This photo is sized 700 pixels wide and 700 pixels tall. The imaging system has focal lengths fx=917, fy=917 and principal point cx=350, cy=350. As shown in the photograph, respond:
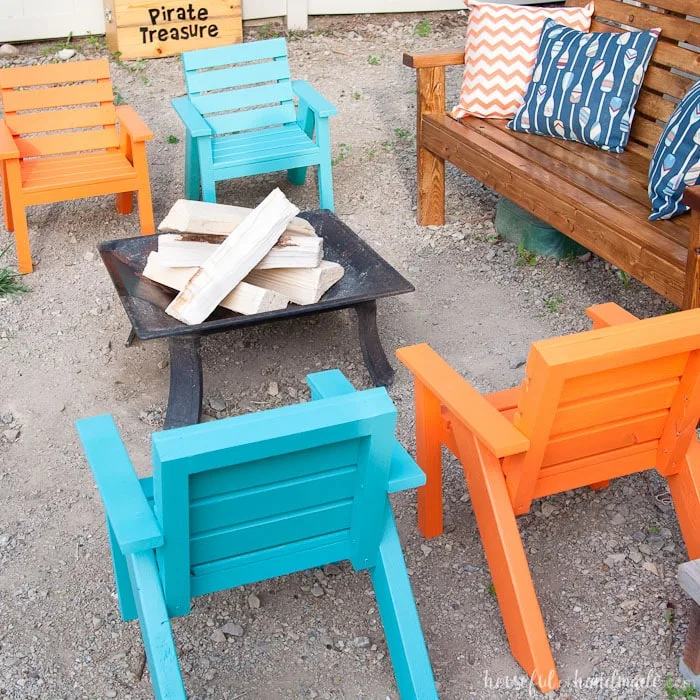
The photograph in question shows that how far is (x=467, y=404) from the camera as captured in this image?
Answer: 2.11 metres

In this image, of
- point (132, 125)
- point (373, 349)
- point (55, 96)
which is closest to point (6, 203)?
point (55, 96)

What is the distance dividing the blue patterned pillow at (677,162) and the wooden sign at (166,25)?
388 centimetres

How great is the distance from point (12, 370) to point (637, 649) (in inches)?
91.3

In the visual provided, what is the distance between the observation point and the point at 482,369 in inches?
133

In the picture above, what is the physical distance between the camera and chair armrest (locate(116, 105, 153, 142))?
3920 millimetres

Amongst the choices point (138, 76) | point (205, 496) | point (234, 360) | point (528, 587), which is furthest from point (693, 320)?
point (138, 76)

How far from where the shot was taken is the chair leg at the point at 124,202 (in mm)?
4434

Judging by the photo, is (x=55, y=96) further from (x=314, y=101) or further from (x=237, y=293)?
(x=237, y=293)

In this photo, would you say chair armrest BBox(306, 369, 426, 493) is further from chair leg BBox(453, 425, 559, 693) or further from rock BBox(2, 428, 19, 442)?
rock BBox(2, 428, 19, 442)

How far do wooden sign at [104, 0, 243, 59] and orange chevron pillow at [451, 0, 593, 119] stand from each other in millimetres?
2659

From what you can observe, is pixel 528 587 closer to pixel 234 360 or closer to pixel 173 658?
pixel 173 658

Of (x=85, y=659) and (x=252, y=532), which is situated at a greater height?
(x=252, y=532)

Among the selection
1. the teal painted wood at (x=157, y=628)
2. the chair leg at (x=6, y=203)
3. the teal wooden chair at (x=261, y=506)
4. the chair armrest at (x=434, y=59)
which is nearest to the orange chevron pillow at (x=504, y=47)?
the chair armrest at (x=434, y=59)

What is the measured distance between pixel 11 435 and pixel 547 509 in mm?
1725
